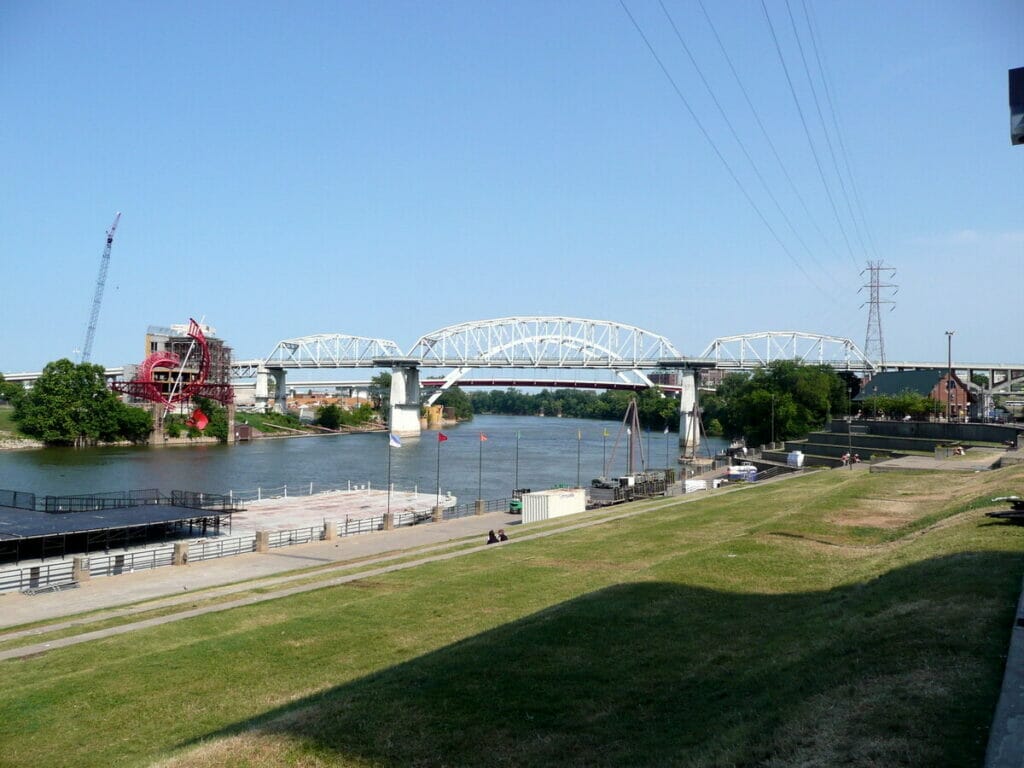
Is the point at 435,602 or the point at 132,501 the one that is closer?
the point at 435,602

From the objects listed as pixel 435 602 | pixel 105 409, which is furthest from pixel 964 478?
pixel 105 409

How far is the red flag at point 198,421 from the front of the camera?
116500 mm

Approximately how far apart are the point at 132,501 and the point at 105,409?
247ft

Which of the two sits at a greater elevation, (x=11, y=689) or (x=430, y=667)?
(x=430, y=667)

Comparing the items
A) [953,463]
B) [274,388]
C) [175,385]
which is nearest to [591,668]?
[953,463]

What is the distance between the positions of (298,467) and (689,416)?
222 ft

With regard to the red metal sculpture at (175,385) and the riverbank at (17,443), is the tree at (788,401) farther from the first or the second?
the riverbank at (17,443)

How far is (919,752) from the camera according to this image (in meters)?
6.39

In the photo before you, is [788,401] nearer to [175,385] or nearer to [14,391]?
[175,385]

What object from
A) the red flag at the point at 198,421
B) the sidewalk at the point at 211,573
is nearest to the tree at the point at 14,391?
the red flag at the point at 198,421

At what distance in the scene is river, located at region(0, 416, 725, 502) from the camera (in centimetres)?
6362

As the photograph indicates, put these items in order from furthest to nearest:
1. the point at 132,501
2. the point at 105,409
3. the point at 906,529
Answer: the point at 105,409
the point at 132,501
the point at 906,529

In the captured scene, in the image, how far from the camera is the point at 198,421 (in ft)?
387

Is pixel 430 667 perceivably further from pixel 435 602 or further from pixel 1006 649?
pixel 1006 649
